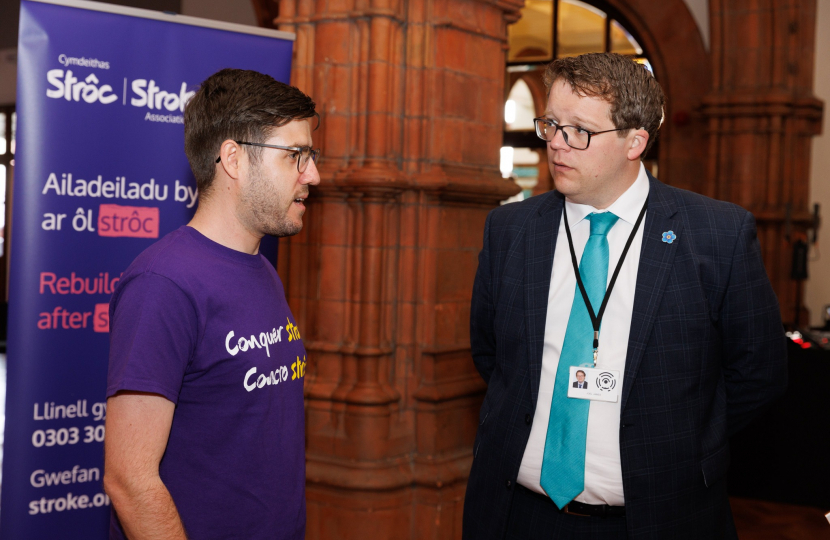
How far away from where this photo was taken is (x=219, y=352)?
4.82ft

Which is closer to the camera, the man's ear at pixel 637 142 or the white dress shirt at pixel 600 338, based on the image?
the white dress shirt at pixel 600 338

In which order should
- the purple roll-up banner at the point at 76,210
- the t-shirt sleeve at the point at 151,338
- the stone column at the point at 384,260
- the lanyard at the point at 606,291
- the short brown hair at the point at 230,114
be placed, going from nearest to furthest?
the t-shirt sleeve at the point at 151,338
the short brown hair at the point at 230,114
the lanyard at the point at 606,291
the purple roll-up banner at the point at 76,210
the stone column at the point at 384,260

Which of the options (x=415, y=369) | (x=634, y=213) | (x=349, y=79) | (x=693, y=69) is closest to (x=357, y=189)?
(x=349, y=79)

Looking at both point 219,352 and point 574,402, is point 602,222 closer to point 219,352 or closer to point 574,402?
point 574,402

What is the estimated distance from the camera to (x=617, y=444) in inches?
69.7

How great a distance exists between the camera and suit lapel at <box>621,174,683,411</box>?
1.76 m

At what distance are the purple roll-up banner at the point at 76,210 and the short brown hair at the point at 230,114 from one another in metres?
1.16

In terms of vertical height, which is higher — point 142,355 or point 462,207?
point 462,207

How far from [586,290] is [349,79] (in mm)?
1978

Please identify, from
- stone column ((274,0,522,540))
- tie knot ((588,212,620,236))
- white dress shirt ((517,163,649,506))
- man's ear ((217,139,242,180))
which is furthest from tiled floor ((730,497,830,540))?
man's ear ((217,139,242,180))

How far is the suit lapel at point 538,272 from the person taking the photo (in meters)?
1.86

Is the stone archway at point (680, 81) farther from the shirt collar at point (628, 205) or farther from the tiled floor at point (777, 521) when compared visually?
the shirt collar at point (628, 205)

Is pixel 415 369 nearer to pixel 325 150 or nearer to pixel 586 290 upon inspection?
pixel 325 150

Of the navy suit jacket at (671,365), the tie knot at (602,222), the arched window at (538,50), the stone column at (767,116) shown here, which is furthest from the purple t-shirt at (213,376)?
the arched window at (538,50)
